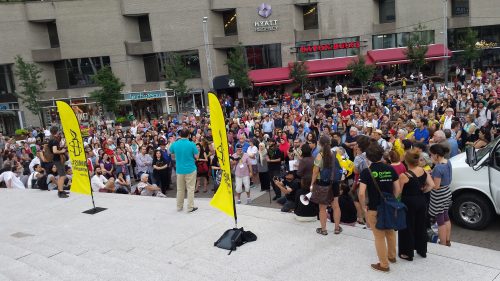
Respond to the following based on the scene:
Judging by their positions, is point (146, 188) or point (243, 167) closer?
point (243, 167)

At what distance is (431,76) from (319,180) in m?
38.4

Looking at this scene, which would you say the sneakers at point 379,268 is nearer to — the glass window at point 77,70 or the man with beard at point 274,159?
the man with beard at point 274,159

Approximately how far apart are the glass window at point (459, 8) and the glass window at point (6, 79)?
45.8 metres

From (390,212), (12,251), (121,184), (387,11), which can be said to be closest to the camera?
(390,212)

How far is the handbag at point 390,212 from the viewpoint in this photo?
453 centimetres

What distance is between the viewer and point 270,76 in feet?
123

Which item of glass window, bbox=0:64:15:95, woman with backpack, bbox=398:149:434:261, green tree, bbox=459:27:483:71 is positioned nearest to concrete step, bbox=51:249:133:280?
woman with backpack, bbox=398:149:434:261

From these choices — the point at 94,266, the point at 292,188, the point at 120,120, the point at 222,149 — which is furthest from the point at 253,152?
the point at 120,120

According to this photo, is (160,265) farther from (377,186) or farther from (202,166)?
(202,166)

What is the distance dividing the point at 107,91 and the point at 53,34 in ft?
39.3

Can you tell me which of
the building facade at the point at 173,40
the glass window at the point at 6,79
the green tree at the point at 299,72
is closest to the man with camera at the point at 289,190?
the green tree at the point at 299,72

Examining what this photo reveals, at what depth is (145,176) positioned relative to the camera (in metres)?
10.4

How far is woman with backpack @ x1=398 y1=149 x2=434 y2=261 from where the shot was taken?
4824 millimetres

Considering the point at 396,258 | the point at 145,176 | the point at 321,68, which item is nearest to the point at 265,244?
the point at 396,258
